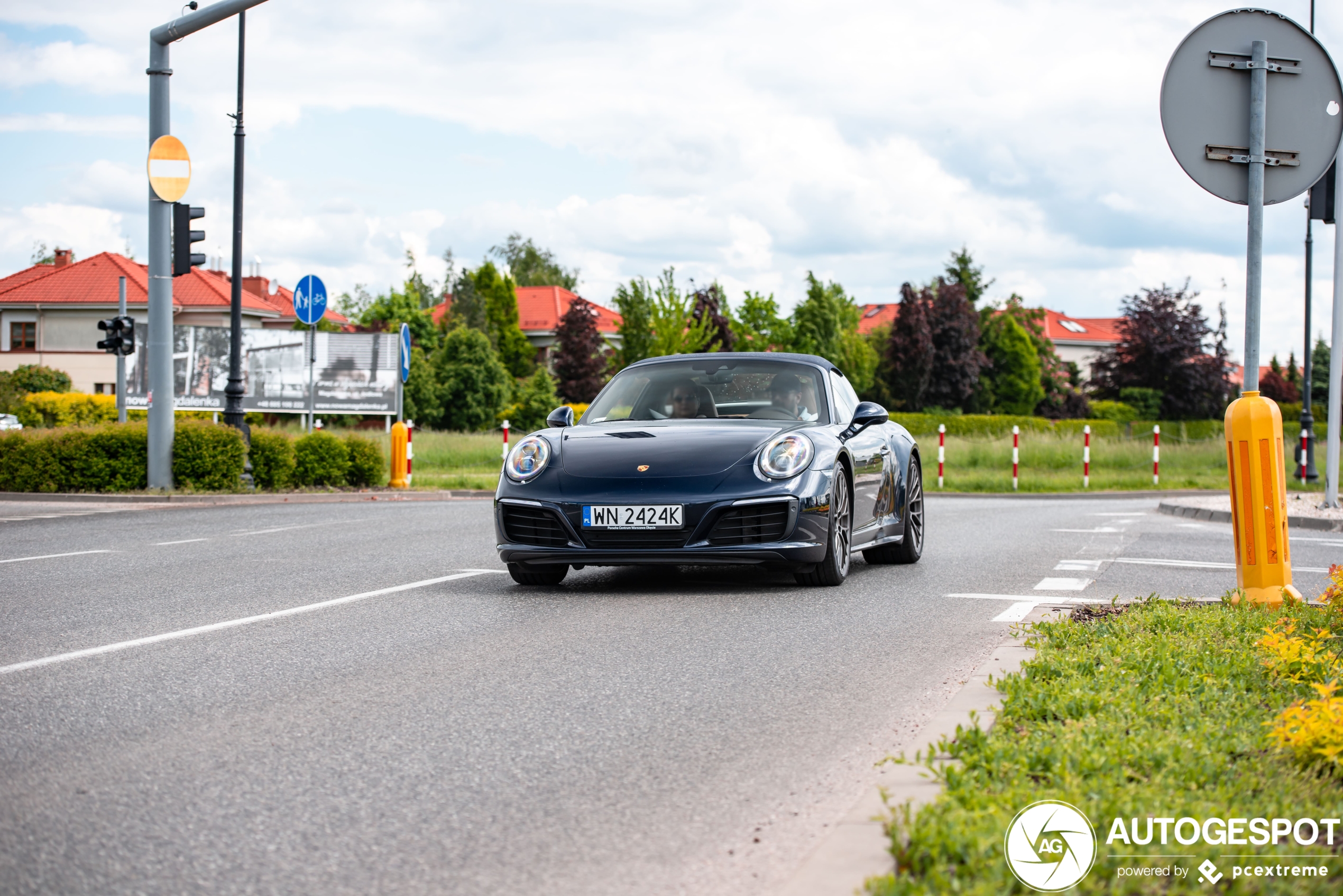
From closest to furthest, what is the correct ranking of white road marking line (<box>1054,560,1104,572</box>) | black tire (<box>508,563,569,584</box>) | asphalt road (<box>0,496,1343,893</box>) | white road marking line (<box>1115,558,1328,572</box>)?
asphalt road (<box>0,496,1343,893</box>) < black tire (<box>508,563,569,584</box>) < white road marking line (<box>1054,560,1104,572</box>) < white road marking line (<box>1115,558,1328,572</box>)

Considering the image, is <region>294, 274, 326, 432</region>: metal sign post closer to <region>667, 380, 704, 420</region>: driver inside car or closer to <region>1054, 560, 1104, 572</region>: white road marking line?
<region>667, 380, 704, 420</region>: driver inside car

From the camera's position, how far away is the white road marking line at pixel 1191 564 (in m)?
10.3

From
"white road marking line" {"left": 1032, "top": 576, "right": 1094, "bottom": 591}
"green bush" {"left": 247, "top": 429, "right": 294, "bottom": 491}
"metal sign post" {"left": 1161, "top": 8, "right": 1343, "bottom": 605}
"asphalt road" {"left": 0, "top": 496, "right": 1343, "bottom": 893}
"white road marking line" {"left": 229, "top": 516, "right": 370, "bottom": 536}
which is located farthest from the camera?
"green bush" {"left": 247, "top": 429, "right": 294, "bottom": 491}

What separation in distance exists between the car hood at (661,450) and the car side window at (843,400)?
2.89 feet

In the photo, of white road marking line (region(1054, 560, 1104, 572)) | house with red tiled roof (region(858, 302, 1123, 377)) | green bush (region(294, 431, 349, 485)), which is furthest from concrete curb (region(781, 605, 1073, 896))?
house with red tiled roof (region(858, 302, 1123, 377))

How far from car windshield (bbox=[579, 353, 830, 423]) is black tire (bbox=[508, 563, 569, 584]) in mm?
1114

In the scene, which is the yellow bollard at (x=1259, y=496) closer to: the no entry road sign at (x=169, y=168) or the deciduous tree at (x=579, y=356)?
the no entry road sign at (x=169, y=168)

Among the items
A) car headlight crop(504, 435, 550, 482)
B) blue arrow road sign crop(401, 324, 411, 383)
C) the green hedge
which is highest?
blue arrow road sign crop(401, 324, 411, 383)

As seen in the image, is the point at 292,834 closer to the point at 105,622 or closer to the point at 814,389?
the point at 105,622

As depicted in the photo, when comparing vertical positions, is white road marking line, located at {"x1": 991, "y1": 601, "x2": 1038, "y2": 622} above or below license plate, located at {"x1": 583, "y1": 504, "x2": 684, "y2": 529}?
below

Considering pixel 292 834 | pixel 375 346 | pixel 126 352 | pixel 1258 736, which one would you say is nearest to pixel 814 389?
pixel 1258 736

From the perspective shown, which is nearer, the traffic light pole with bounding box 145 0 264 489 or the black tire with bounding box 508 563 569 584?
the black tire with bounding box 508 563 569 584

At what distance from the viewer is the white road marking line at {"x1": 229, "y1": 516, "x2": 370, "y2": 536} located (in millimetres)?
12922

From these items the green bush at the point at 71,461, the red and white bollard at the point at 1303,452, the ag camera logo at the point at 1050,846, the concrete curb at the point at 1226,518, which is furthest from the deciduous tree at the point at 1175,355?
the ag camera logo at the point at 1050,846
